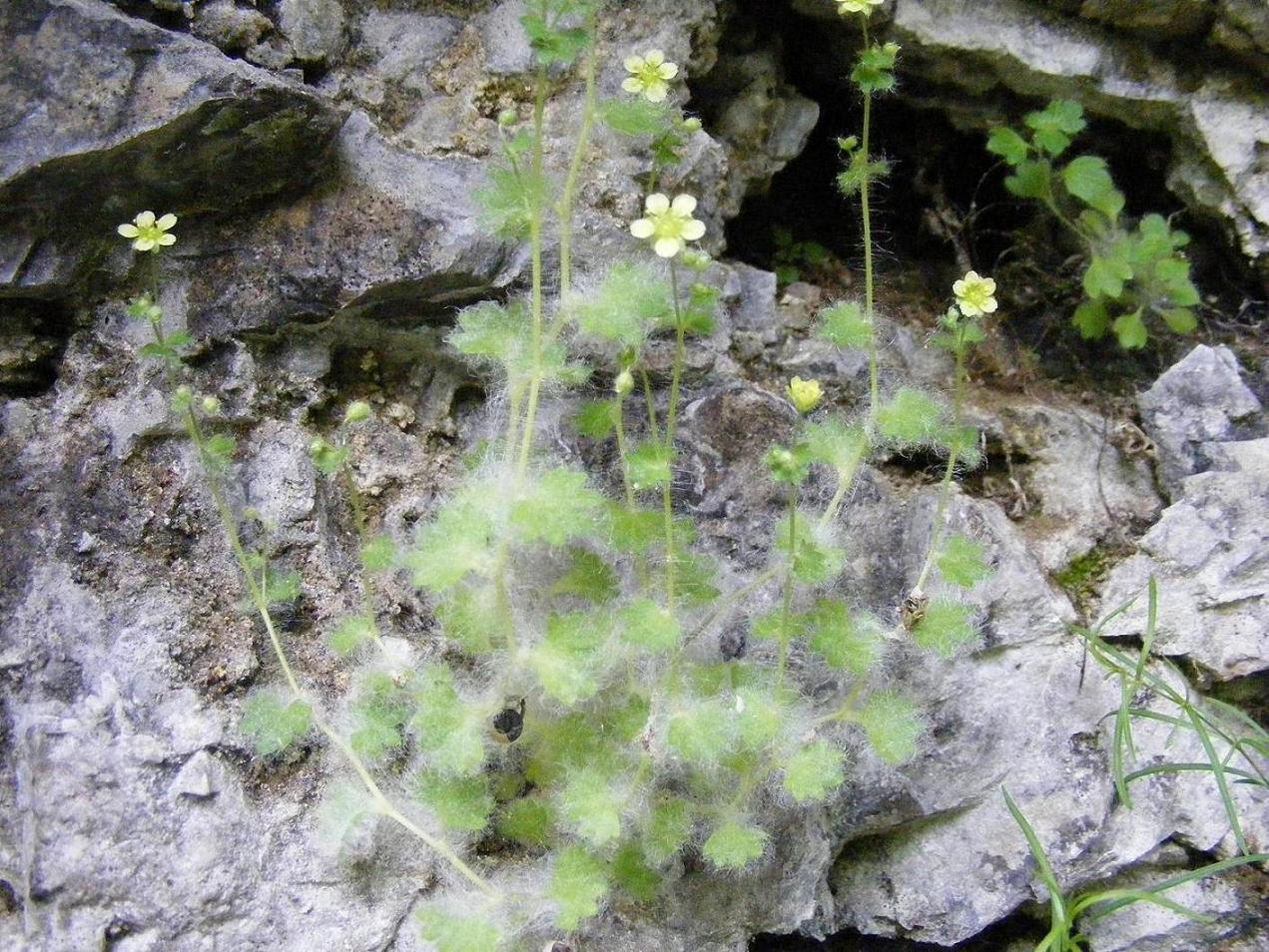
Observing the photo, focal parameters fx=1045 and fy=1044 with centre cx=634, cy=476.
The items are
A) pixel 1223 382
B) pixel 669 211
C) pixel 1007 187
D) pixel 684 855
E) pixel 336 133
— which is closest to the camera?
pixel 669 211

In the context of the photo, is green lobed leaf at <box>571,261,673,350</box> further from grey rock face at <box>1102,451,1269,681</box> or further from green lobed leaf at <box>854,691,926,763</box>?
grey rock face at <box>1102,451,1269,681</box>

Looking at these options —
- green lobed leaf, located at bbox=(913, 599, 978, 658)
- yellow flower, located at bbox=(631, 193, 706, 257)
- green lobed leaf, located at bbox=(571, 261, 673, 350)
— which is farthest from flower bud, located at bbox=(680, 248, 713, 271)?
green lobed leaf, located at bbox=(913, 599, 978, 658)

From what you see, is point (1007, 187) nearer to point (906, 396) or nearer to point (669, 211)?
point (906, 396)

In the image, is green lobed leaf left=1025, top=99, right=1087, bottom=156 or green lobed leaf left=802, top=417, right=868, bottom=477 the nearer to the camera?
green lobed leaf left=802, top=417, right=868, bottom=477

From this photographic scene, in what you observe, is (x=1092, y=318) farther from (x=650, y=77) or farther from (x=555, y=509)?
(x=555, y=509)

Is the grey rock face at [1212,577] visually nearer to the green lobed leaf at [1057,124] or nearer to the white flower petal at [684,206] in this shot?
the green lobed leaf at [1057,124]

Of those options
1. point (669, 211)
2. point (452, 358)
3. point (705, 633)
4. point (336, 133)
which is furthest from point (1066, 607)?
point (336, 133)

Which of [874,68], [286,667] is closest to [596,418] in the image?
[286,667]
